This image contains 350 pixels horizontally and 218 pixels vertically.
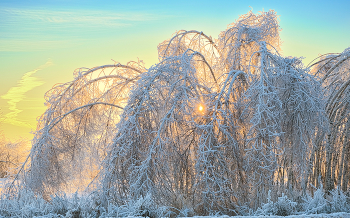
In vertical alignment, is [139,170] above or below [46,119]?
below

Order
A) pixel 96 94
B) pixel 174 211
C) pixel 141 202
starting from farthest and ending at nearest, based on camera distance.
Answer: pixel 96 94
pixel 174 211
pixel 141 202

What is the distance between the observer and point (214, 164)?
553 centimetres

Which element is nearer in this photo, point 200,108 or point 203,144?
point 203,144

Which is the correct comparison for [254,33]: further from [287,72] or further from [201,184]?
[201,184]

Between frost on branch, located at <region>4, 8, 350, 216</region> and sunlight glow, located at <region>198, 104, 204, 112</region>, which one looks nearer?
frost on branch, located at <region>4, 8, 350, 216</region>

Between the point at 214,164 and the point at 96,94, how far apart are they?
4981 millimetres

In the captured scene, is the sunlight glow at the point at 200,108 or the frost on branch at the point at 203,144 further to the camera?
the sunlight glow at the point at 200,108

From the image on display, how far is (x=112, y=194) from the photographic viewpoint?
19.7ft

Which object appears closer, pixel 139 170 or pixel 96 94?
pixel 139 170

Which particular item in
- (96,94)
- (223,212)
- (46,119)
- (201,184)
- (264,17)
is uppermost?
(264,17)

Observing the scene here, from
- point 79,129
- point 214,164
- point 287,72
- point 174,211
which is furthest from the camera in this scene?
point 79,129

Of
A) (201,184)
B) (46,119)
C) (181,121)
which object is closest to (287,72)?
(181,121)

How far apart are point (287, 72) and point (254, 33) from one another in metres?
2.68

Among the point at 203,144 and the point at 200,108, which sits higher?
the point at 200,108
